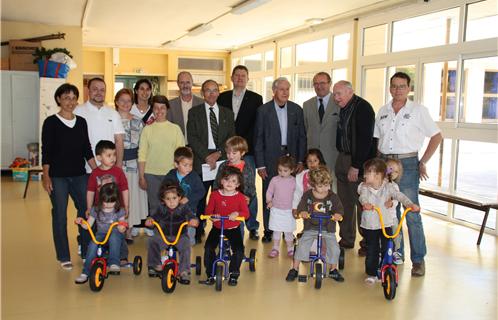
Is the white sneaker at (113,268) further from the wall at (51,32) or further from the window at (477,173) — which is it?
the wall at (51,32)

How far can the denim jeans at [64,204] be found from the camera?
13.2 feet

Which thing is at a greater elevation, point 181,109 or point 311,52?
point 311,52

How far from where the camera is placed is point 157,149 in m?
4.48

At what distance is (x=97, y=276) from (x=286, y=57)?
1007cm

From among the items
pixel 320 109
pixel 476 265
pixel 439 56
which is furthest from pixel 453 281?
pixel 439 56

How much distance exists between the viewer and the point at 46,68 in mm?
9523

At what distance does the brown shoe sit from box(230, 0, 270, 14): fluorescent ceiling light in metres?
5.25

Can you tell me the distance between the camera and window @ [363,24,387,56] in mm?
8492

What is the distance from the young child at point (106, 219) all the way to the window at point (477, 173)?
4606 mm

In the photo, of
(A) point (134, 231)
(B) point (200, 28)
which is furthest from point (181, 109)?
(B) point (200, 28)

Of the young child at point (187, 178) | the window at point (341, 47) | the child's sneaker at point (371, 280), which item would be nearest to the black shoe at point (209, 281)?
the young child at point (187, 178)

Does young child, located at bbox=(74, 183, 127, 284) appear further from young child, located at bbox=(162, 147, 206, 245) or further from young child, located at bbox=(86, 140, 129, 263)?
young child, located at bbox=(162, 147, 206, 245)

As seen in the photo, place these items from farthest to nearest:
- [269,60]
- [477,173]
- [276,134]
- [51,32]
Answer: [269,60] < [51,32] < [477,173] < [276,134]

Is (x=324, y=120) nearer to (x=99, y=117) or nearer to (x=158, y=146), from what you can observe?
(x=158, y=146)
